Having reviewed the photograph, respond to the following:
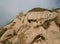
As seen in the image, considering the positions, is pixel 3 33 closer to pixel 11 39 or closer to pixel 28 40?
pixel 11 39

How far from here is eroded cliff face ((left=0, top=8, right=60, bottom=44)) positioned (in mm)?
50312

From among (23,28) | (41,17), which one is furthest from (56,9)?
(23,28)

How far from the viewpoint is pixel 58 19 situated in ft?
180

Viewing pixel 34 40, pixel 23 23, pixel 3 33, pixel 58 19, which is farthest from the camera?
pixel 3 33

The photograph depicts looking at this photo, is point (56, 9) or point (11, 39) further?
point (56, 9)

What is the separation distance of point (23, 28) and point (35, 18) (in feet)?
10.8

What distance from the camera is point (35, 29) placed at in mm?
53219

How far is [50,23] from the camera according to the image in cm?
5388

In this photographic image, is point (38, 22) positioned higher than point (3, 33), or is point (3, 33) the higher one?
Answer: point (38, 22)

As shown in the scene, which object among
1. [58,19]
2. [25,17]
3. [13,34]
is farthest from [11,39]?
[58,19]

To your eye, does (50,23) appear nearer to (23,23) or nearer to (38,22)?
(38,22)

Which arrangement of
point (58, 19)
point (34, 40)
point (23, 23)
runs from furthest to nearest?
point (23, 23) < point (58, 19) < point (34, 40)

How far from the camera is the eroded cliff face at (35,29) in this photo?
50312 millimetres

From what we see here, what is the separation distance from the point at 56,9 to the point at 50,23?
7.95m
